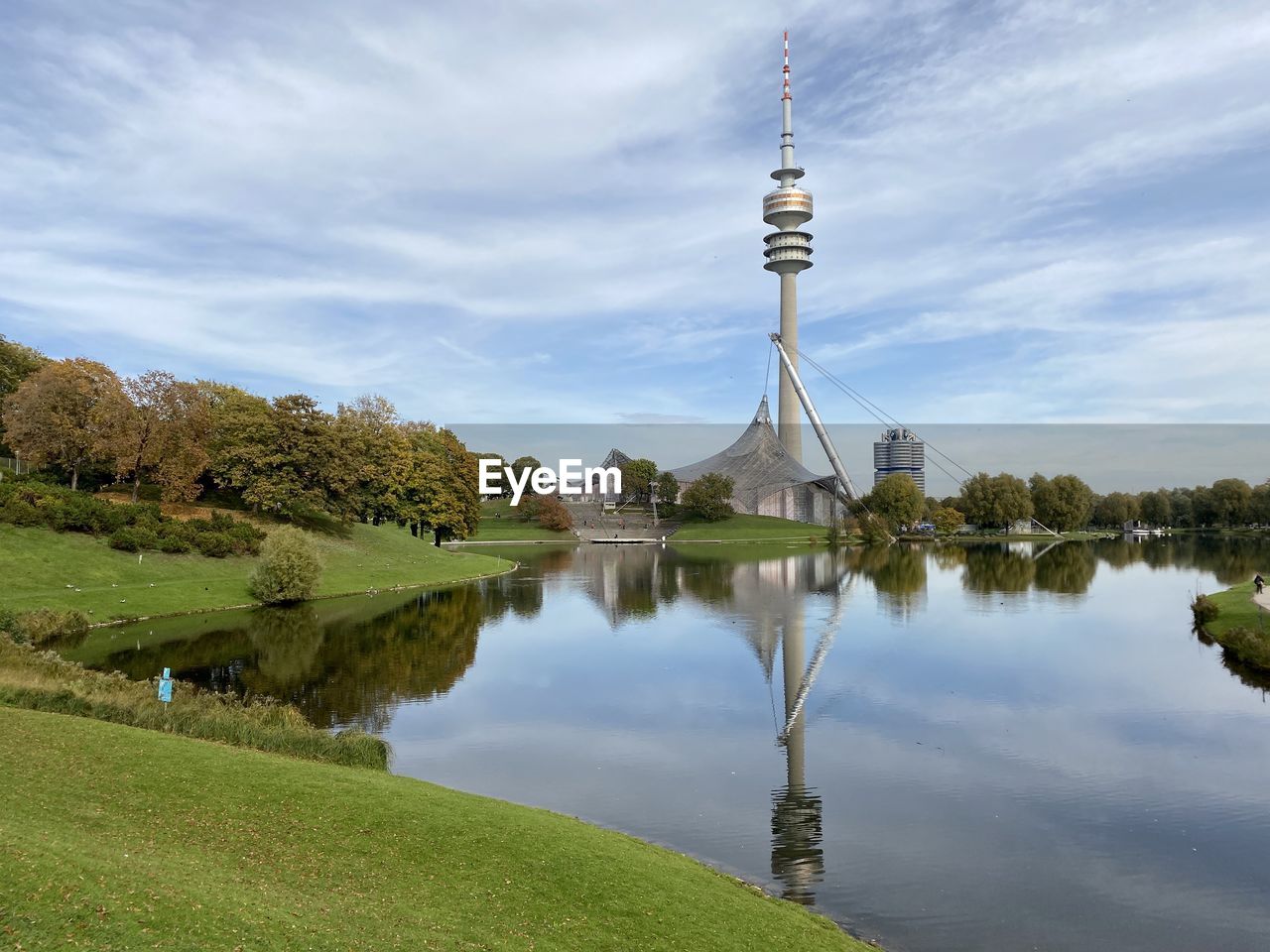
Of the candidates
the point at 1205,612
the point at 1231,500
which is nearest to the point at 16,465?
the point at 1205,612

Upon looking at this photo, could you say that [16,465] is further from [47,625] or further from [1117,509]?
[1117,509]

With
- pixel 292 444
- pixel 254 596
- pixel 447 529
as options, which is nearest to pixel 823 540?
pixel 447 529

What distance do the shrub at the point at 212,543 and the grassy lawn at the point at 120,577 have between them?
39 centimetres

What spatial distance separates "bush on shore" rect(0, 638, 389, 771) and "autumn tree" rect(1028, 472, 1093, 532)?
112 metres

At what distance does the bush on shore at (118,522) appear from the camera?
3444cm

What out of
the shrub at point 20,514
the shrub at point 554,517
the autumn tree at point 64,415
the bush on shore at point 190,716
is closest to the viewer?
the bush on shore at point 190,716

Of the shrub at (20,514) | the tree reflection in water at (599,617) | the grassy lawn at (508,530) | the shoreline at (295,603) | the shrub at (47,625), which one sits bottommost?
the tree reflection in water at (599,617)

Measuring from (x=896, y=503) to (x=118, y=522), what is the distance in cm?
8345

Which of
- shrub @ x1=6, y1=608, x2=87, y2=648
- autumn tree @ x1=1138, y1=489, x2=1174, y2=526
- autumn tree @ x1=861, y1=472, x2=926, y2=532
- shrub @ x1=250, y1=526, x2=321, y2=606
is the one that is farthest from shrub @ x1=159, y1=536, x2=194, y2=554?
autumn tree @ x1=1138, y1=489, x2=1174, y2=526

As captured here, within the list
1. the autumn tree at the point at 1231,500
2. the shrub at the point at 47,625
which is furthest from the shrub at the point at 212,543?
the autumn tree at the point at 1231,500

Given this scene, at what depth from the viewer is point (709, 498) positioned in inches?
4316

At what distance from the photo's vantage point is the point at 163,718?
A: 15102mm

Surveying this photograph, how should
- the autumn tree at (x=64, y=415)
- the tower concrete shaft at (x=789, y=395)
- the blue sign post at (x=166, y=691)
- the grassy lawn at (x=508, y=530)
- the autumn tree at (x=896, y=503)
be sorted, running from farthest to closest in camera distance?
the tower concrete shaft at (x=789, y=395)
the autumn tree at (x=896, y=503)
the grassy lawn at (x=508, y=530)
the autumn tree at (x=64, y=415)
the blue sign post at (x=166, y=691)

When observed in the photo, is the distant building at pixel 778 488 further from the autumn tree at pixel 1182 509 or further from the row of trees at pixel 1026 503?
the autumn tree at pixel 1182 509
